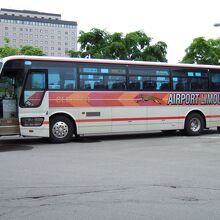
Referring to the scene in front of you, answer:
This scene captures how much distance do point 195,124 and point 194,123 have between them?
0.07 meters

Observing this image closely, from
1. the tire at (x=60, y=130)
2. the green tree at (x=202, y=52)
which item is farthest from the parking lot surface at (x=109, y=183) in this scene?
the green tree at (x=202, y=52)

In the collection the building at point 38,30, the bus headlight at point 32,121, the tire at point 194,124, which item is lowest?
the tire at point 194,124

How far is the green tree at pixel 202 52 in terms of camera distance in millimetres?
42938

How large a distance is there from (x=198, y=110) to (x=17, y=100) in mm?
7982

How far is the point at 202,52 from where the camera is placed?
43438 mm

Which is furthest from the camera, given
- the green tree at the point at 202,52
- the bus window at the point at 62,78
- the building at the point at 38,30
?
the building at the point at 38,30

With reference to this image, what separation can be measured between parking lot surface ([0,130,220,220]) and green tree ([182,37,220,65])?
30551 millimetres

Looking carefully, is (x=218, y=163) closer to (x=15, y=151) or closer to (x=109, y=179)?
(x=109, y=179)

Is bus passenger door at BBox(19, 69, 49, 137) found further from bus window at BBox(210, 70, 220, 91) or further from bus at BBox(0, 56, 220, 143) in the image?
bus window at BBox(210, 70, 220, 91)

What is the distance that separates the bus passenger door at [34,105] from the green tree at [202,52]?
30225mm

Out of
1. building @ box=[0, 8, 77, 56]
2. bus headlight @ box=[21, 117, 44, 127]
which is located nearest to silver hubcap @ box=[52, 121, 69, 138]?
bus headlight @ box=[21, 117, 44, 127]

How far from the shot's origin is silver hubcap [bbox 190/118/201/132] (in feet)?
60.6

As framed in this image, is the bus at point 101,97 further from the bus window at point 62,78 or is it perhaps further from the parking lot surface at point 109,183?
the parking lot surface at point 109,183

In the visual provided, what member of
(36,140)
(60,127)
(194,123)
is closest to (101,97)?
(60,127)
